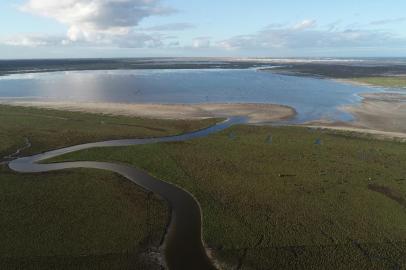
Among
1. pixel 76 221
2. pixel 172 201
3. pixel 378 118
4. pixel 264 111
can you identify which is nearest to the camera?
pixel 76 221

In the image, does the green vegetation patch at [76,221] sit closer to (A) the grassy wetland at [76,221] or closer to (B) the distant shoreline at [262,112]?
(A) the grassy wetland at [76,221]

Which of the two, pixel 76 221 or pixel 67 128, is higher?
pixel 67 128

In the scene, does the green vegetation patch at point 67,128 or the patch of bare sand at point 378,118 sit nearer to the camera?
the green vegetation patch at point 67,128

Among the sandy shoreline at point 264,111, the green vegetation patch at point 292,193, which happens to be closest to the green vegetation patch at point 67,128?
the sandy shoreline at point 264,111

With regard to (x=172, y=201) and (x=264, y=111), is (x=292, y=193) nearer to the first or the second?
(x=172, y=201)

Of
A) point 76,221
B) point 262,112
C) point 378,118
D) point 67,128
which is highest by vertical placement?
point 67,128

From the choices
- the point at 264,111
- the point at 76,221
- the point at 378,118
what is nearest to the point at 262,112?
the point at 264,111

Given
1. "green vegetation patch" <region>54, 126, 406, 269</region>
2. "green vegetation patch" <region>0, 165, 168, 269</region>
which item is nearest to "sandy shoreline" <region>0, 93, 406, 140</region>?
"green vegetation patch" <region>54, 126, 406, 269</region>

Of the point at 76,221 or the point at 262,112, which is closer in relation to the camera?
the point at 76,221
